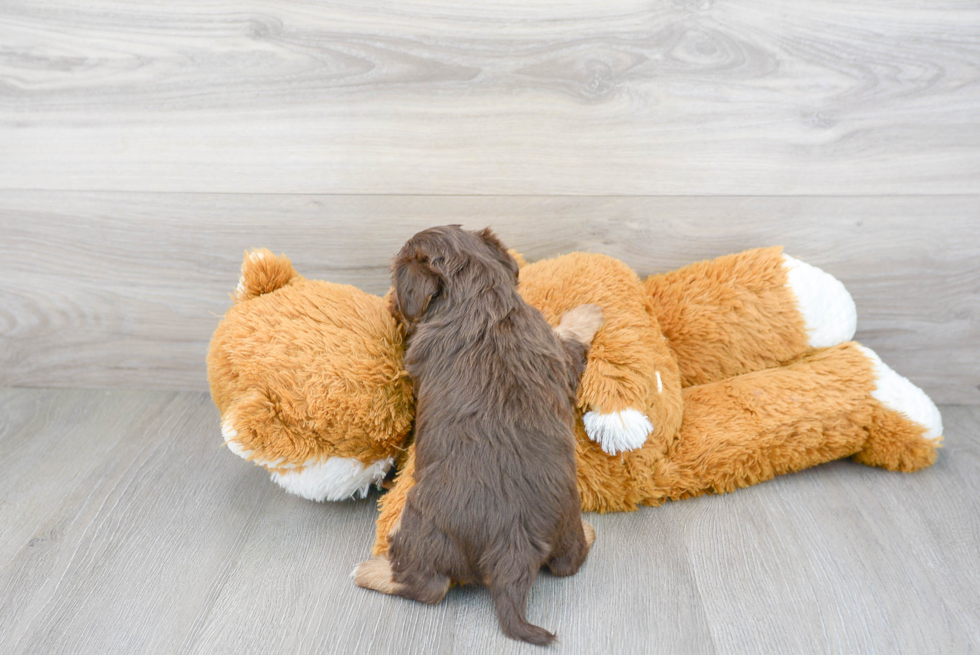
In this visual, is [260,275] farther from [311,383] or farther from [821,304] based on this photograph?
[821,304]

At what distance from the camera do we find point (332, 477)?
3.73ft

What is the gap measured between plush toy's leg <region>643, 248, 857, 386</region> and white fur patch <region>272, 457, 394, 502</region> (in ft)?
1.94

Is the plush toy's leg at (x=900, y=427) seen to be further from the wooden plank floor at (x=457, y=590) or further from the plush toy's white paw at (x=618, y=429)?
the plush toy's white paw at (x=618, y=429)

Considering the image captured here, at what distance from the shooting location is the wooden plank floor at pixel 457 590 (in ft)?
3.12

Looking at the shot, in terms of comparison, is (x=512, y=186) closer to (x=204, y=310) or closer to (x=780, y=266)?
(x=780, y=266)

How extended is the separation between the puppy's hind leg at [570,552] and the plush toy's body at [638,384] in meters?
0.15

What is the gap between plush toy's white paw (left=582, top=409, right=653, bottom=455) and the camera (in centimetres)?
110

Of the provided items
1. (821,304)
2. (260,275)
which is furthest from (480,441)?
(821,304)

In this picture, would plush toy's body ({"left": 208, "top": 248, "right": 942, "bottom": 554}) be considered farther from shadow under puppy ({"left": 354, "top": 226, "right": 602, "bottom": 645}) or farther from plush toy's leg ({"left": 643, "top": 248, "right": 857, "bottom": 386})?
shadow under puppy ({"left": 354, "top": 226, "right": 602, "bottom": 645})

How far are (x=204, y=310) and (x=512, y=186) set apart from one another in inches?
29.0

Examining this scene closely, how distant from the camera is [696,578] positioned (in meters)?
1.05

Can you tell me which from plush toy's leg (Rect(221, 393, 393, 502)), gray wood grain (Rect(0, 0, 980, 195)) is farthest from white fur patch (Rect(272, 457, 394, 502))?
gray wood grain (Rect(0, 0, 980, 195))

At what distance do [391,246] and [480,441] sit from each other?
0.62 meters

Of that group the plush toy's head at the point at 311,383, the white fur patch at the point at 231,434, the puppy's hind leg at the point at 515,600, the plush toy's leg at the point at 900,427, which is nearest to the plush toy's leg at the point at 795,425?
the plush toy's leg at the point at 900,427
